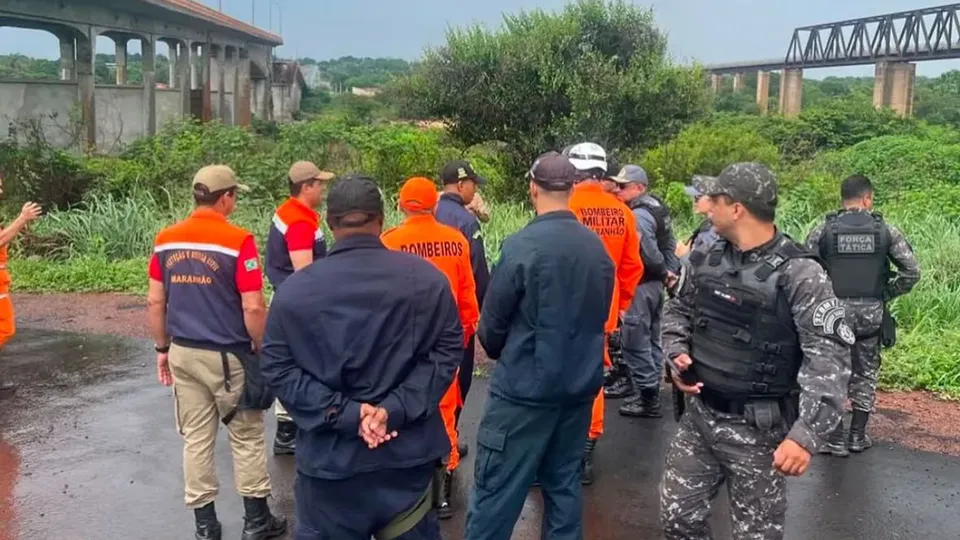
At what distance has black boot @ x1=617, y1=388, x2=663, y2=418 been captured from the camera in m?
6.54

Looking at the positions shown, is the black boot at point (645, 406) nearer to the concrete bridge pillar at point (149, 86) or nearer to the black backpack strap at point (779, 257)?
the black backpack strap at point (779, 257)

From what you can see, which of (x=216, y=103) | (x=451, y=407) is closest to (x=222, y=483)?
(x=451, y=407)

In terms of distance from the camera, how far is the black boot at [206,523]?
4434 millimetres

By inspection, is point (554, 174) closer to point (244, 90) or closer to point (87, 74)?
point (87, 74)

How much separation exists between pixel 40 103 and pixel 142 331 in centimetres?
1879

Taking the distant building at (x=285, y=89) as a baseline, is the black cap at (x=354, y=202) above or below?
below

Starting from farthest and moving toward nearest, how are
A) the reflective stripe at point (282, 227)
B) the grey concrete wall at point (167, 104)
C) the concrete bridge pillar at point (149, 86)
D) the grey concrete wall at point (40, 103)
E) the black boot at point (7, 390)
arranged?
the grey concrete wall at point (167, 104)
the concrete bridge pillar at point (149, 86)
the grey concrete wall at point (40, 103)
the black boot at point (7, 390)
the reflective stripe at point (282, 227)

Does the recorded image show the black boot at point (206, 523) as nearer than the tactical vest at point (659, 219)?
Yes

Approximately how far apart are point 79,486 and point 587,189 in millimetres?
3397

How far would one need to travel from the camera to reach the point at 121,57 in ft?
108

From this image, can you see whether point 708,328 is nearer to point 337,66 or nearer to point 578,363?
point 578,363

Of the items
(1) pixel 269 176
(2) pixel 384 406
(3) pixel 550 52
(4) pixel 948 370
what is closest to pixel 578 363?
(2) pixel 384 406

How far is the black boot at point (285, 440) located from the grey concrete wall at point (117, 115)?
24232 millimetres

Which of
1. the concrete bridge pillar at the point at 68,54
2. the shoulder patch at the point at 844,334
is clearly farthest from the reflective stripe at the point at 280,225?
the concrete bridge pillar at the point at 68,54
